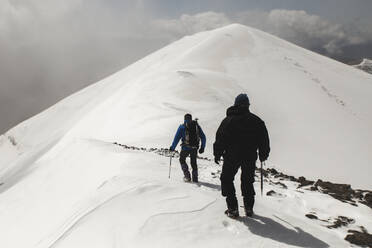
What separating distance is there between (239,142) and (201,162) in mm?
8992

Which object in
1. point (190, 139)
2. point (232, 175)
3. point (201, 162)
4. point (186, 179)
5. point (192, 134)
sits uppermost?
point (192, 134)

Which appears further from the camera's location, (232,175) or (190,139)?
(190,139)

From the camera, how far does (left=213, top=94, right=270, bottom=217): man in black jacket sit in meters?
7.07

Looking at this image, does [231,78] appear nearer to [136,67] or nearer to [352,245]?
[136,67]

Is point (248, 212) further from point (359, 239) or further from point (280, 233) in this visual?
point (359, 239)

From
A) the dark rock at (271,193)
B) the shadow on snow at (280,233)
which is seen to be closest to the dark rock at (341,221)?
the shadow on snow at (280,233)

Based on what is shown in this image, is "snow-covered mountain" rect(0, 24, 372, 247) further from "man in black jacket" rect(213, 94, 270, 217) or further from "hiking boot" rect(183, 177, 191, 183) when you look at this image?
"man in black jacket" rect(213, 94, 270, 217)

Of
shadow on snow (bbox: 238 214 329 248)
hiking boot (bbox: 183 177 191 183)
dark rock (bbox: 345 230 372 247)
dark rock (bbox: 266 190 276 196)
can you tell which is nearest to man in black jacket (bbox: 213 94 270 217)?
shadow on snow (bbox: 238 214 329 248)

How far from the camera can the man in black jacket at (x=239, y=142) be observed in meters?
7.07

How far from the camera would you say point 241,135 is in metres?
7.06

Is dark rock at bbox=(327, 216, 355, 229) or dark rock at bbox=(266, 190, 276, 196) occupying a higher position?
dark rock at bbox=(266, 190, 276, 196)

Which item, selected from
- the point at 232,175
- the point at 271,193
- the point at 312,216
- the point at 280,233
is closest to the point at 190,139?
the point at 271,193

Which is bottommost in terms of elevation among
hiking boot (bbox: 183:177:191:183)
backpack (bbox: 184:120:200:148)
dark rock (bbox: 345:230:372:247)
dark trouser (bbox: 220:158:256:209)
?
dark rock (bbox: 345:230:372:247)

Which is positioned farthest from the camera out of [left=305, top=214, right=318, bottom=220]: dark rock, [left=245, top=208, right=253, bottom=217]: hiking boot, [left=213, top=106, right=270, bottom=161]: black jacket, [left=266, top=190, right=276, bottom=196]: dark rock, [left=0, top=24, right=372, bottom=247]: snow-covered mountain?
[left=266, top=190, right=276, bottom=196]: dark rock
